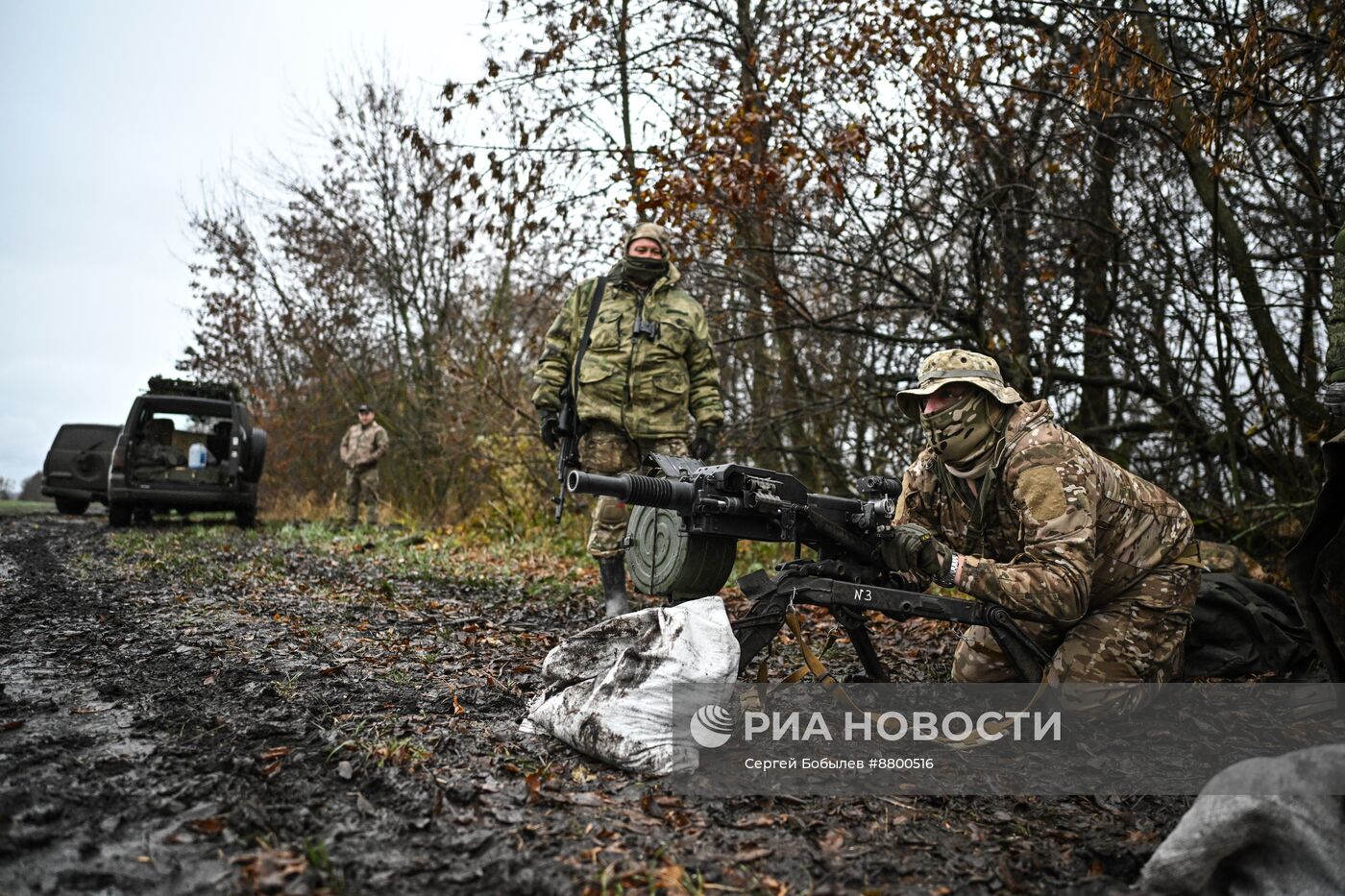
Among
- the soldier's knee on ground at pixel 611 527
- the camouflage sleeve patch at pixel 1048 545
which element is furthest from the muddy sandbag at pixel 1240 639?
the soldier's knee on ground at pixel 611 527

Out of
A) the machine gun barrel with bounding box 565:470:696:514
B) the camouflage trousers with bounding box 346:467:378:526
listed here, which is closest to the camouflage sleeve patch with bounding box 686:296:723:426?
the machine gun barrel with bounding box 565:470:696:514

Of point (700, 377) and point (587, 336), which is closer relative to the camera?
point (587, 336)

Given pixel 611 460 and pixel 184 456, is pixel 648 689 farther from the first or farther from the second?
pixel 184 456

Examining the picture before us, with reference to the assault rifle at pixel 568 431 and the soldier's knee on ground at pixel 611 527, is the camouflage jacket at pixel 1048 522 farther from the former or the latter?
the assault rifle at pixel 568 431

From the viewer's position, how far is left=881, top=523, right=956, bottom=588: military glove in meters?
3.43

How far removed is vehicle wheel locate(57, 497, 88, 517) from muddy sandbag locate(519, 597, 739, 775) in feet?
54.4

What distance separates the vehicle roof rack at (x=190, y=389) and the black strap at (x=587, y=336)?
10.0m

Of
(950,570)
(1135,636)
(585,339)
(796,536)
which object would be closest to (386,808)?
(796,536)

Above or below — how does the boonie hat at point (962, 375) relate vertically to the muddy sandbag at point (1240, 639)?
above

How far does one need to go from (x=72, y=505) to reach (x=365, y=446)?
614cm

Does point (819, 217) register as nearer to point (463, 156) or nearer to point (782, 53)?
point (782, 53)

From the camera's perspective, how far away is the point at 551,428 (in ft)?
18.7

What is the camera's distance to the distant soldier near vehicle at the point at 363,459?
15.0m

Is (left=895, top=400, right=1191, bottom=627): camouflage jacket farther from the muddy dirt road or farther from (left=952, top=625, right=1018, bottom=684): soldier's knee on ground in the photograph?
the muddy dirt road
